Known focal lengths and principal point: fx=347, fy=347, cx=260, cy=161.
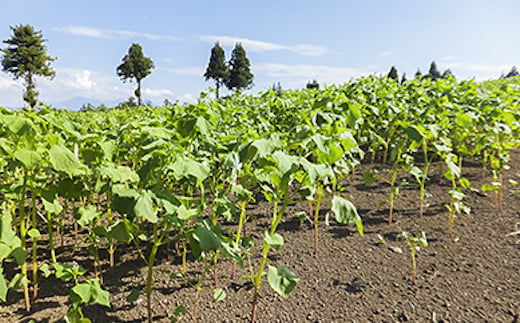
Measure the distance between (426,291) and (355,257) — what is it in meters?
0.64

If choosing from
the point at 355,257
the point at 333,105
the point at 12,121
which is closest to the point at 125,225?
the point at 12,121

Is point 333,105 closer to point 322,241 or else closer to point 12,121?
point 322,241

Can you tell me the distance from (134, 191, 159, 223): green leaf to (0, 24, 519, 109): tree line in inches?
1115

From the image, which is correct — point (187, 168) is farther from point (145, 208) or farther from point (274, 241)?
point (274, 241)

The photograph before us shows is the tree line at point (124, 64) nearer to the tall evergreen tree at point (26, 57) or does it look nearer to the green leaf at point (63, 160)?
the tall evergreen tree at point (26, 57)

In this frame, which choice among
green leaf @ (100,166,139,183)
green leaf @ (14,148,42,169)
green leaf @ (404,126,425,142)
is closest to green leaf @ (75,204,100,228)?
green leaf @ (100,166,139,183)

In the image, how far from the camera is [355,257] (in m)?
3.08

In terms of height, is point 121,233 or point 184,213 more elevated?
point 184,213

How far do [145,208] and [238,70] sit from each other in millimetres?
46888

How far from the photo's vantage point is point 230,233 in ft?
8.76

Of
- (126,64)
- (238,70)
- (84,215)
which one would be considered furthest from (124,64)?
(84,215)

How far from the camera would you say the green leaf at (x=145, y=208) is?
56.8 inches

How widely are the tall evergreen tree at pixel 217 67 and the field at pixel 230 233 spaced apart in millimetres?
43002

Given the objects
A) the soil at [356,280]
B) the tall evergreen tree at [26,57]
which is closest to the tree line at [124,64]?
the tall evergreen tree at [26,57]
